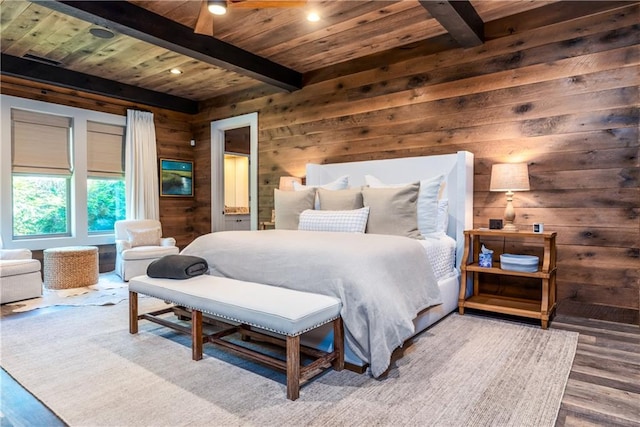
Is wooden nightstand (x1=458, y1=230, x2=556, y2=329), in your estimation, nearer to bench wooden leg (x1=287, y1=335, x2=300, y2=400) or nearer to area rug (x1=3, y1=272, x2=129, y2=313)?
bench wooden leg (x1=287, y1=335, x2=300, y2=400)

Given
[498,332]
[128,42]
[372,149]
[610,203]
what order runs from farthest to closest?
[372,149] < [128,42] < [610,203] < [498,332]

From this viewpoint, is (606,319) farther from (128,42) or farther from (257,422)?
(128,42)

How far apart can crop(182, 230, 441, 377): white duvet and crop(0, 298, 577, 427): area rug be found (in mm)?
261

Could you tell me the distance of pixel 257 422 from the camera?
1.71m

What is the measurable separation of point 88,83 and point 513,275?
5584 mm

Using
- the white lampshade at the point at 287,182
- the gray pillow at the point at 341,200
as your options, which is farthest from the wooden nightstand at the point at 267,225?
the gray pillow at the point at 341,200

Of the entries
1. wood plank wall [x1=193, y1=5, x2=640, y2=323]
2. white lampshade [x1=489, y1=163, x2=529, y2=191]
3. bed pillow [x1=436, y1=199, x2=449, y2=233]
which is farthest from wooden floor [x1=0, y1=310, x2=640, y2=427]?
bed pillow [x1=436, y1=199, x2=449, y2=233]

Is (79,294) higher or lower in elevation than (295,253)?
lower

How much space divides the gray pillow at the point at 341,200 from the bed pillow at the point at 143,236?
2.80 meters

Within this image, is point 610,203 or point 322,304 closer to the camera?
point 322,304

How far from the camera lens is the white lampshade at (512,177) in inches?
129

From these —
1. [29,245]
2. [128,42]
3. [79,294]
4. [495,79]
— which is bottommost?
[79,294]

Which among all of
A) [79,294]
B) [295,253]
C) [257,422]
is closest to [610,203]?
[295,253]

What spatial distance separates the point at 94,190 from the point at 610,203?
6207 mm
